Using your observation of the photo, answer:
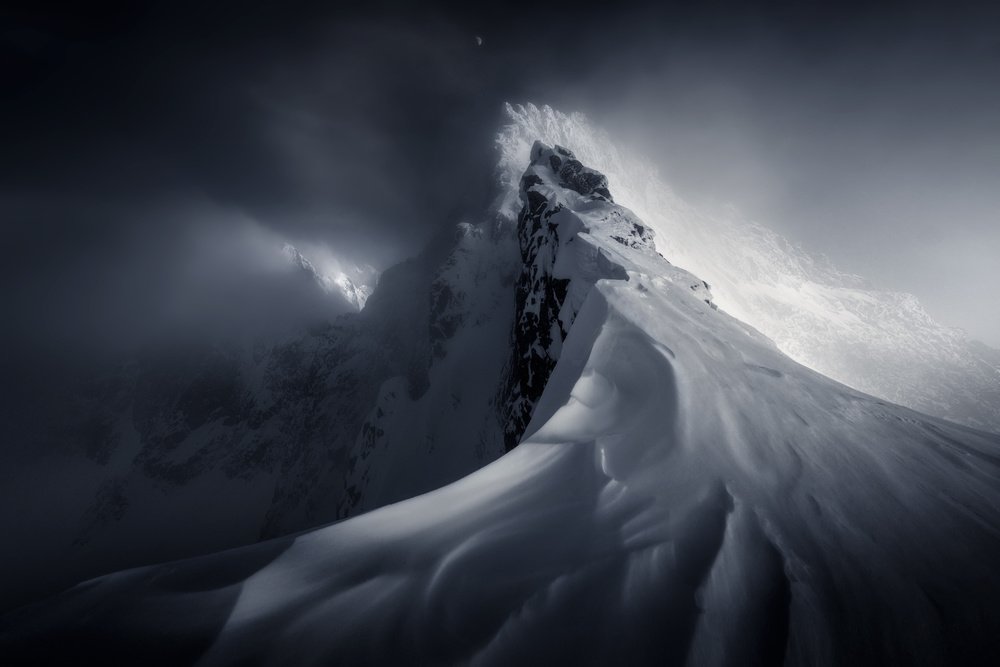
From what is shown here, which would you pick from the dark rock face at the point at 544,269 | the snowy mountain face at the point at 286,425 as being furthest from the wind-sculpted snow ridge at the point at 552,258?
the snowy mountain face at the point at 286,425

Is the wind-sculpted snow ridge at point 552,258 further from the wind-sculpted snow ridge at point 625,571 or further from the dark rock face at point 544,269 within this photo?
the wind-sculpted snow ridge at point 625,571

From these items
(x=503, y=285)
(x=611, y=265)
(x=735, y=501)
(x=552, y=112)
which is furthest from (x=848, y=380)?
(x=735, y=501)

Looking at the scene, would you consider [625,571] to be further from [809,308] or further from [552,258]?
[809,308]

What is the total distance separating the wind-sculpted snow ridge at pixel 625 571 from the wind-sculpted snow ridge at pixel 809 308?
1762 inches

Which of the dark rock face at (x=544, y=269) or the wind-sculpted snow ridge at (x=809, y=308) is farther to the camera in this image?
the wind-sculpted snow ridge at (x=809, y=308)

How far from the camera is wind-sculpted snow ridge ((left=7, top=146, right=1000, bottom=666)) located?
191 cm

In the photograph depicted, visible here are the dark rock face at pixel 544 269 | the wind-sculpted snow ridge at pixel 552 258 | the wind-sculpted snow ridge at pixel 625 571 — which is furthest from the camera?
the dark rock face at pixel 544 269

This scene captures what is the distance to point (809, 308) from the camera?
68812 millimetres

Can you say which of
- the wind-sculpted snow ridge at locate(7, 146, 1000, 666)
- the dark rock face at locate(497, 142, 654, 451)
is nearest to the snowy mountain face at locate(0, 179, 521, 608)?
the dark rock face at locate(497, 142, 654, 451)

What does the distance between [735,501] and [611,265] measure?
9.97 metres

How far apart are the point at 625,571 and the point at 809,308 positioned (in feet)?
299

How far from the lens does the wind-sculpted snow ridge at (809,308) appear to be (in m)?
53.9

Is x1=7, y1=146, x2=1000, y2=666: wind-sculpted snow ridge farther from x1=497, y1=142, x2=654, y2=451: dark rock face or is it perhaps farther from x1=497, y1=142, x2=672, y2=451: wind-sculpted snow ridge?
x1=497, y1=142, x2=654, y2=451: dark rock face

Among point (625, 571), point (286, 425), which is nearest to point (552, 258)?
point (625, 571)
